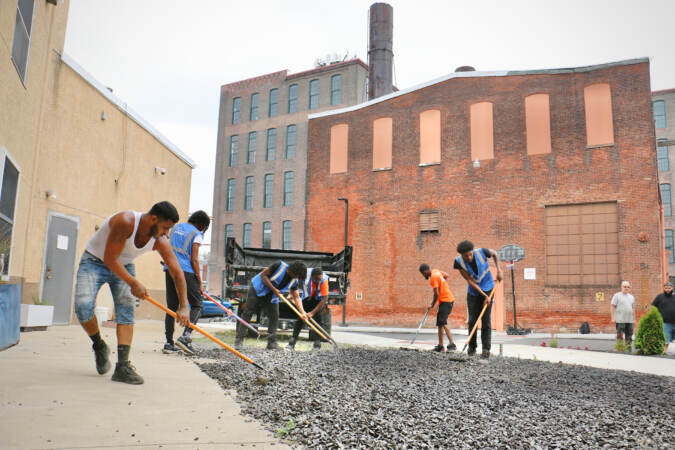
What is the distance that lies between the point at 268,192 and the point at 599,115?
95.2 ft

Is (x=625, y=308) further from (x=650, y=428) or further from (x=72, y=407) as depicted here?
(x=72, y=407)

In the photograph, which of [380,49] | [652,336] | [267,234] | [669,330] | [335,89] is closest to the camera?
[652,336]

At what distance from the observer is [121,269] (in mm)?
4266

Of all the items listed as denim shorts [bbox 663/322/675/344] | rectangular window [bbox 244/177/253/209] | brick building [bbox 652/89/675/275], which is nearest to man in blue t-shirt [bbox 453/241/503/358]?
denim shorts [bbox 663/322/675/344]

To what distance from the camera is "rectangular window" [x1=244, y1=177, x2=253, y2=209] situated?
46.2 m

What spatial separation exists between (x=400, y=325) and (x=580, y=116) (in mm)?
11384

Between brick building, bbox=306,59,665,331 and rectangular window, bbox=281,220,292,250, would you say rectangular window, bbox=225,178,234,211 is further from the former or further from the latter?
brick building, bbox=306,59,665,331

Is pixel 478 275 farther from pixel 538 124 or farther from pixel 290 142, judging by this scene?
pixel 290 142

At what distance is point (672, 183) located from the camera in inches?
1654

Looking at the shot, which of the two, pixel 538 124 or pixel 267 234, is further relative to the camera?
pixel 267 234

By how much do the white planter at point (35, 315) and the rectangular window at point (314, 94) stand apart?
36807mm

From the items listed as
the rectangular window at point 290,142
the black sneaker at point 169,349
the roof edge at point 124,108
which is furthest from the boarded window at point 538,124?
the rectangular window at point 290,142

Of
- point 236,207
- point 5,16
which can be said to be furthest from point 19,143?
point 236,207

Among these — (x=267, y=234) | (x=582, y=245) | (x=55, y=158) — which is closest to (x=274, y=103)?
(x=267, y=234)
